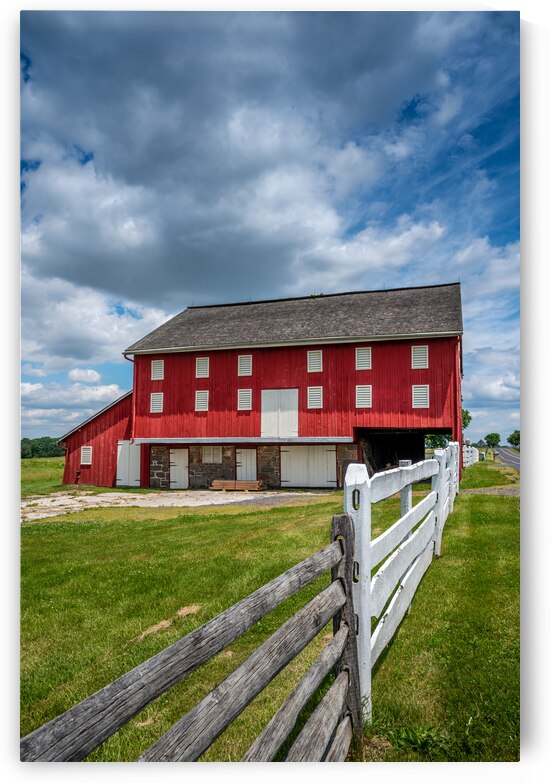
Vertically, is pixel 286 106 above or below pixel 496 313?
above

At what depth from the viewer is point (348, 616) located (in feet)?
9.78

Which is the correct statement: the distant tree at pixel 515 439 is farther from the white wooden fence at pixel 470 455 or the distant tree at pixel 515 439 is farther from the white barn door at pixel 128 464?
the white barn door at pixel 128 464

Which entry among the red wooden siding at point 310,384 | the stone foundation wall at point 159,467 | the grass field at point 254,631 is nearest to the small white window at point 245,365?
the red wooden siding at point 310,384

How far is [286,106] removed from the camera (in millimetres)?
5152

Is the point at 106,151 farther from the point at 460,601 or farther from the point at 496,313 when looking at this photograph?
the point at 460,601

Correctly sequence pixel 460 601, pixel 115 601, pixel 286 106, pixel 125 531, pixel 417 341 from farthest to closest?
pixel 417 341
pixel 125 531
pixel 115 601
pixel 286 106
pixel 460 601

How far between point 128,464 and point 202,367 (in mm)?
5711

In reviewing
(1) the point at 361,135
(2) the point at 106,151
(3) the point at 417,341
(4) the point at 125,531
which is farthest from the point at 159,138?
(3) the point at 417,341

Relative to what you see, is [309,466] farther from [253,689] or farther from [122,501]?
[253,689]

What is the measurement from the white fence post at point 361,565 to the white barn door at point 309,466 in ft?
61.7

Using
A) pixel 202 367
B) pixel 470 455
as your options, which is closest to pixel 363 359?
pixel 470 455

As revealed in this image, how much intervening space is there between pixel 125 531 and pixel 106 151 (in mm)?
7166

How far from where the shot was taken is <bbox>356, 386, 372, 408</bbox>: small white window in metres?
20.7

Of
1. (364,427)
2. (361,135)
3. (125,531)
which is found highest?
(361,135)
